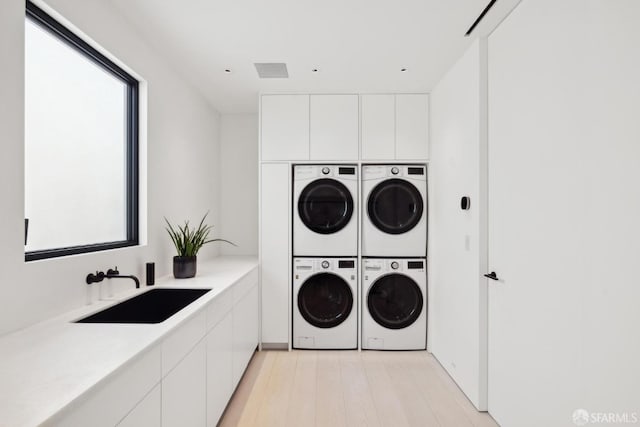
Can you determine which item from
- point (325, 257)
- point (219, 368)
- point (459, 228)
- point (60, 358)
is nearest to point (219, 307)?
point (219, 368)

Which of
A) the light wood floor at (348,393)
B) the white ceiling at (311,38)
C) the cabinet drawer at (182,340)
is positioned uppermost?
the white ceiling at (311,38)

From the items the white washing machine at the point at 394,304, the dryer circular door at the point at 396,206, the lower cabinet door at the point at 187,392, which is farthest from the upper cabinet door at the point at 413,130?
the lower cabinet door at the point at 187,392

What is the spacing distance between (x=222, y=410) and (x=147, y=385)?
1.13 m

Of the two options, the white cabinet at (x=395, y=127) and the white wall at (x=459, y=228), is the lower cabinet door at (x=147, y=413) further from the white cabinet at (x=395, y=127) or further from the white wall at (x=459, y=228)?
the white cabinet at (x=395, y=127)

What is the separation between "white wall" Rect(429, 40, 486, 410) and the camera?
2389mm

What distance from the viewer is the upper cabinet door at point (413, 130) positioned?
351 centimetres

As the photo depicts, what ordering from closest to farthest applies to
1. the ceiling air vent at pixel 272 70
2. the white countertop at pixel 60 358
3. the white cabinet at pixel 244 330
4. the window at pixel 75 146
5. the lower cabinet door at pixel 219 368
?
the white countertop at pixel 60 358, the window at pixel 75 146, the lower cabinet door at pixel 219 368, the white cabinet at pixel 244 330, the ceiling air vent at pixel 272 70

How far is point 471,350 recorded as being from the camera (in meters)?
2.49

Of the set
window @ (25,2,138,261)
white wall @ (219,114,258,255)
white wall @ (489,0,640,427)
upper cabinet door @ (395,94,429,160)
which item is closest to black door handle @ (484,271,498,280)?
white wall @ (489,0,640,427)

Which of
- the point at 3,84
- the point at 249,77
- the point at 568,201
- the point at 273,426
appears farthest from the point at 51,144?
the point at 568,201

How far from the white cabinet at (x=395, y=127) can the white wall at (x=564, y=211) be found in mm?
1186

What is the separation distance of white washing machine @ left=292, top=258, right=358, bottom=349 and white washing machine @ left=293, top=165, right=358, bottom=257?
128mm

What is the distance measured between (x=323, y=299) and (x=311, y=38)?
2.34 m

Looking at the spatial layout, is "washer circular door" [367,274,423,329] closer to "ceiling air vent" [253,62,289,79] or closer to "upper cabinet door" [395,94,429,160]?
"upper cabinet door" [395,94,429,160]
